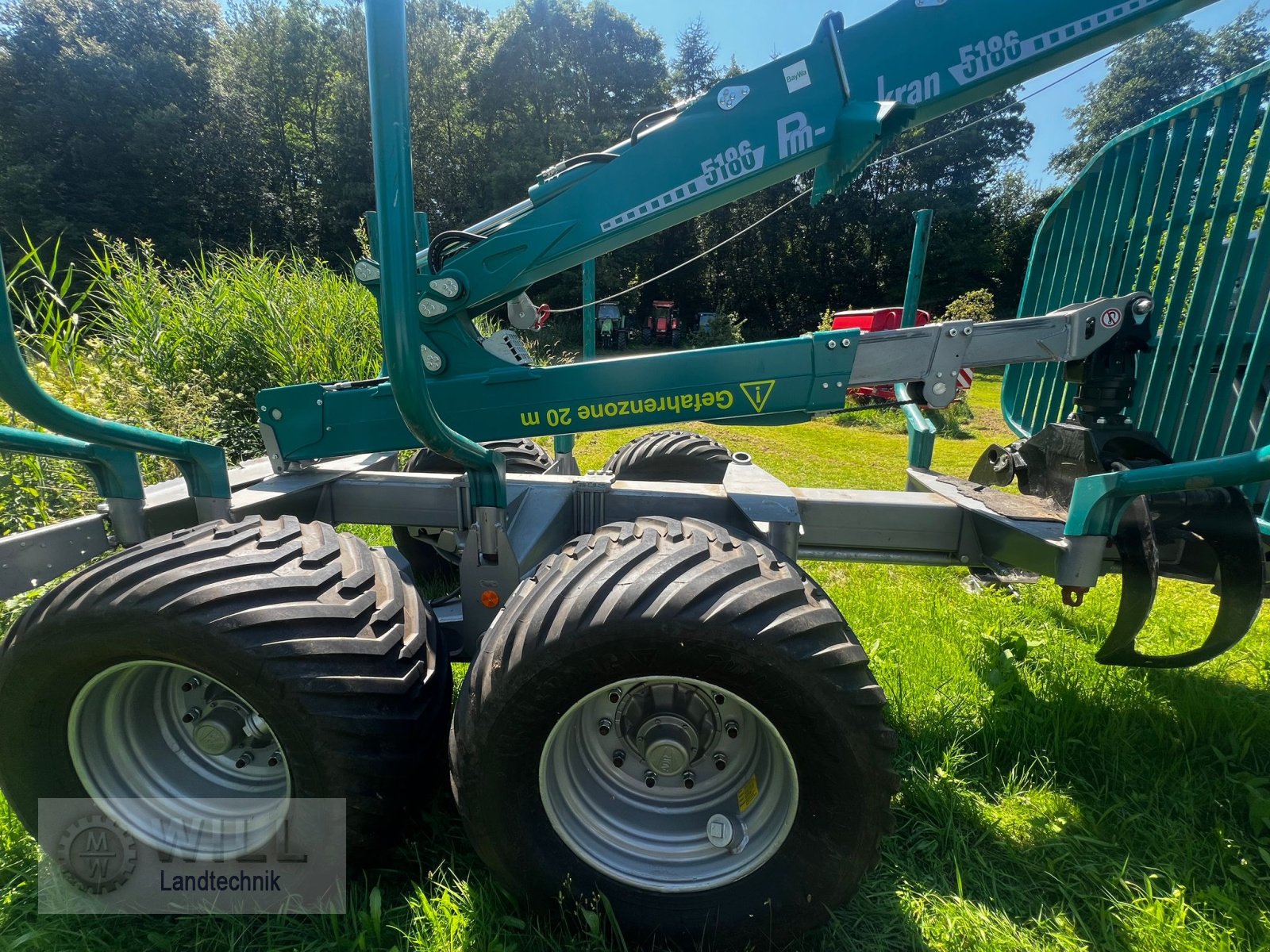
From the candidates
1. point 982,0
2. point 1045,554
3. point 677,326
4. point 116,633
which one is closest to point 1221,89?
point 982,0

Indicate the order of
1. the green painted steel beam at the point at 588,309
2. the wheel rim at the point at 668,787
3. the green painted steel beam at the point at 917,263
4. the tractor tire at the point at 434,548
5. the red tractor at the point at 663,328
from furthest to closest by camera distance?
the red tractor at the point at 663,328, the tractor tire at the point at 434,548, the green painted steel beam at the point at 917,263, the green painted steel beam at the point at 588,309, the wheel rim at the point at 668,787

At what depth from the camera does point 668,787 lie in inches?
70.4

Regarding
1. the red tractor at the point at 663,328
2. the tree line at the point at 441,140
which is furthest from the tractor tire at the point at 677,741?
the tree line at the point at 441,140

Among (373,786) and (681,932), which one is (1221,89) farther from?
(373,786)

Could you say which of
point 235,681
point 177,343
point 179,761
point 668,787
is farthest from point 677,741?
point 177,343

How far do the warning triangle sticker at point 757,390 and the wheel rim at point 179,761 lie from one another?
1.87 m

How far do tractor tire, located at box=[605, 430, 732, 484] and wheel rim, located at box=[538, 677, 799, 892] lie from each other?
2.22 metres

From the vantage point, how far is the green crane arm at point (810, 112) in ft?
7.24

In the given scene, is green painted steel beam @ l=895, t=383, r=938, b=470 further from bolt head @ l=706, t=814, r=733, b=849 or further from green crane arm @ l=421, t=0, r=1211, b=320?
bolt head @ l=706, t=814, r=733, b=849

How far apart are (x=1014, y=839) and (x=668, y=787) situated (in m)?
1.26

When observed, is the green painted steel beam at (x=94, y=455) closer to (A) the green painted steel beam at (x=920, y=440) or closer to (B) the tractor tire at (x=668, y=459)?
(B) the tractor tire at (x=668, y=459)

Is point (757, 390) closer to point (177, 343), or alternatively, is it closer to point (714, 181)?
point (714, 181)

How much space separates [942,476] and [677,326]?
26.6 meters

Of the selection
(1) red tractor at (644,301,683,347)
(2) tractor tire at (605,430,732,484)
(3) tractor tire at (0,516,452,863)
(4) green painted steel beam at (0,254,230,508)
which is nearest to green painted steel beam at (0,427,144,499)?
(4) green painted steel beam at (0,254,230,508)
